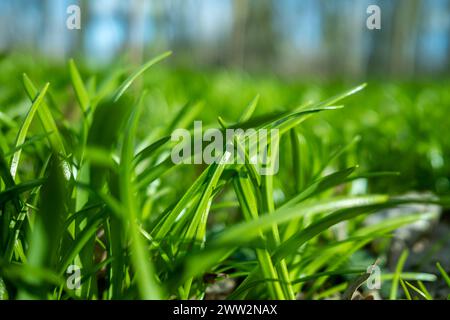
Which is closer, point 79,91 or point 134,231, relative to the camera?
point 134,231

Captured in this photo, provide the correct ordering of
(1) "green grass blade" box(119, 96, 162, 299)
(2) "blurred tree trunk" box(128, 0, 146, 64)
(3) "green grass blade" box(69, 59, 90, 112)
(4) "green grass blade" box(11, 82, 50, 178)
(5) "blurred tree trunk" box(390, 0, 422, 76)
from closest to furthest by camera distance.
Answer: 1. (1) "green grass blade" box(119, 96, 162, 299)
2. (4) "green grass blade" box(11, 82, 50, 178)
3. (3) "green grass blade" box(69, 59, 90, 112)
4. (2) "blurred tree trunk" box(128, 0, 146, 64)
5. (5) "blurred tree trunk" box(390, 0, 422, 76)

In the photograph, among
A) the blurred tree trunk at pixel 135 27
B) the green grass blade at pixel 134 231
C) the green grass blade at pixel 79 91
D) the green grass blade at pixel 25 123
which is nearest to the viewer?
the green grass blade at pixel 134 231

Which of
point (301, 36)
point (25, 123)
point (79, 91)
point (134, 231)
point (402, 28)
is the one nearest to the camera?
point (134, 231)

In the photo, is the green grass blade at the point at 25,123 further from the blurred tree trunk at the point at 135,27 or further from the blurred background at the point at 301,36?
the blurred background at the point at 301,36

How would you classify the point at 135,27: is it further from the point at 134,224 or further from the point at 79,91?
the point at 134,224

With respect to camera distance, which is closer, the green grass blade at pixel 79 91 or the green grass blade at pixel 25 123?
the green grass blade at pixel 25 123

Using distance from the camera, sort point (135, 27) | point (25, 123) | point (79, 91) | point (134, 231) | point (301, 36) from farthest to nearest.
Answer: point (301, 36)
point (135, 27)
point (79, 91)
point (25, 123)
point (134, 231)

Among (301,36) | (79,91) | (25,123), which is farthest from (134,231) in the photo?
(301,36)

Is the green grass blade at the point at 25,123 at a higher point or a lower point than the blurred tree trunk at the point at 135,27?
lower

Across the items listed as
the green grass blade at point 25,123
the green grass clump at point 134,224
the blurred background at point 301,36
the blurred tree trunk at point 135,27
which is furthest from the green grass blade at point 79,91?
the blurred background at point 301,36

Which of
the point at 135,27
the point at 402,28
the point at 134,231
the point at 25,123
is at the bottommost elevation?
the point at 134,231

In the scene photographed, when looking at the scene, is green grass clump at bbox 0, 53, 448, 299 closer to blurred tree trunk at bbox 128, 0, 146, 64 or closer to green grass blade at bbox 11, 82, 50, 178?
green grass blade at bbox 11, 82, 50, 178

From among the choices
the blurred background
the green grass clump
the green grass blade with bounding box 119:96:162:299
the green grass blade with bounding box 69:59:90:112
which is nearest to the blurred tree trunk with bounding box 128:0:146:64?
the green grass blade with bounding box 69:59:90:112

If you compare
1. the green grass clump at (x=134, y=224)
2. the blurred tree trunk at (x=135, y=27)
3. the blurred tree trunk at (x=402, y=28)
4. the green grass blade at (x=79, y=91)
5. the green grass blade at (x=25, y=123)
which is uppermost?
the blurred tree trunk at (x=402, y=28)
